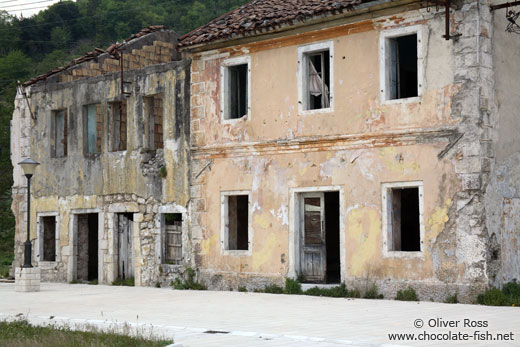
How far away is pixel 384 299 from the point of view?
599 inches

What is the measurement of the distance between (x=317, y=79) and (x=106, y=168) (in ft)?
22.8

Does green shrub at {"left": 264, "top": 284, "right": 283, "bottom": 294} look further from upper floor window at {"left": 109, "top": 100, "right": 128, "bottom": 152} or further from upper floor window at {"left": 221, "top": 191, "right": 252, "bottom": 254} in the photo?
upper floor window at {"left": 109, "top": 100, "right": 128, "bottom": 152}

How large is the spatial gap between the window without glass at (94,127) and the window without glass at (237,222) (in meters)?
5.10

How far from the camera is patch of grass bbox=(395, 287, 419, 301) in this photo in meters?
14.8

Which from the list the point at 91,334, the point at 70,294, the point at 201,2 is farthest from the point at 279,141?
the point at 201,2

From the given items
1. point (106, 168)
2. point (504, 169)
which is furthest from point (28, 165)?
point (504, 169)

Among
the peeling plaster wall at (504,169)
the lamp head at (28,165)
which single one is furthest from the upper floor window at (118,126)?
the peeling plaster wall at (504,169)

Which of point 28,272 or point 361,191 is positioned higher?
point 361,191

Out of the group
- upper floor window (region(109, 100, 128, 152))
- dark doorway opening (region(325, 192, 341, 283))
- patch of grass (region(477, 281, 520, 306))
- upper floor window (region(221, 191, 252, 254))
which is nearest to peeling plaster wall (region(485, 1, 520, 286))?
patch of grass (region(477, 281, 520, 306))

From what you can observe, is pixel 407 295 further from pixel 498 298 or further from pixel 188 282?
pixel 188 282

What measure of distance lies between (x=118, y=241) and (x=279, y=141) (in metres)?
6.14

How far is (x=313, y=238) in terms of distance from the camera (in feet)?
55.9

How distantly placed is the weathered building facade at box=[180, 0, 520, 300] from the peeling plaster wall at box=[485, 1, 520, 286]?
0.13ft

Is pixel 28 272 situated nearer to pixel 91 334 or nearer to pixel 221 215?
pixel 221 215
